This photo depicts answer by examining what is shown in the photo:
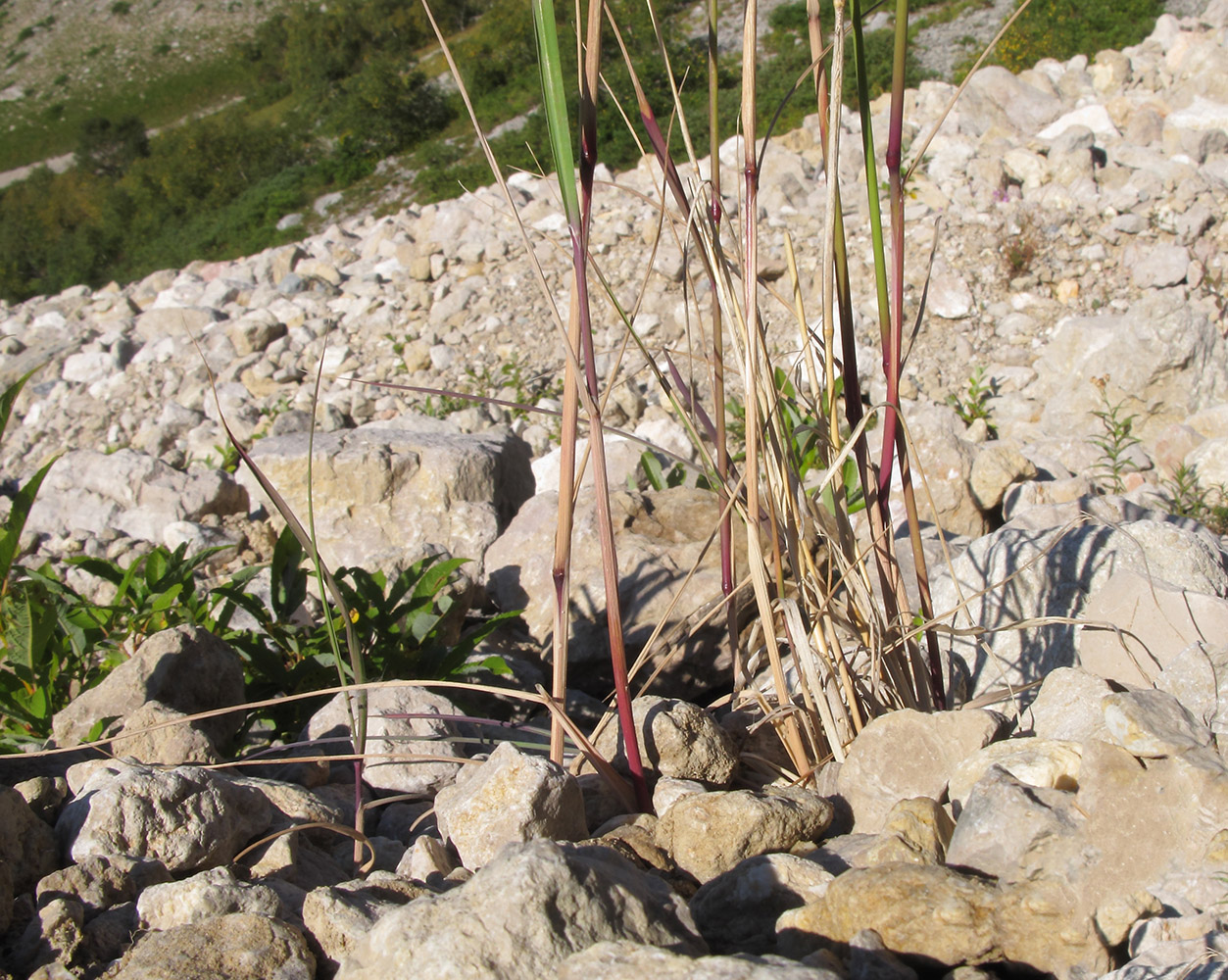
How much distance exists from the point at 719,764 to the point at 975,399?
398 cm

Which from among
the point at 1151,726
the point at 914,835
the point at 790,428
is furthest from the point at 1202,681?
the point at 790,428

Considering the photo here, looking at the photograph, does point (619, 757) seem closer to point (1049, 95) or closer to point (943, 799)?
point (943, 799)

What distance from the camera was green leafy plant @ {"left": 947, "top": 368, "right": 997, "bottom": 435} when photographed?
15.7 ft

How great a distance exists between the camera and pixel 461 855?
4.06 feet

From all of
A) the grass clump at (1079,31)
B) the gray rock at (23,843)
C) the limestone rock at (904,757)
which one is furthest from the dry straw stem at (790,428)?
the grass clump at (1079,31)

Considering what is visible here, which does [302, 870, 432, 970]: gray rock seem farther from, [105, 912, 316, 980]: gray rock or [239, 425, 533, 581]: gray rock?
[239, 425, 533, 581]: gray rock

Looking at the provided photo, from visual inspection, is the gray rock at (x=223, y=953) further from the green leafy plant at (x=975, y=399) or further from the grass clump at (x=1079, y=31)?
the grass clump at (x=1079, y=31)

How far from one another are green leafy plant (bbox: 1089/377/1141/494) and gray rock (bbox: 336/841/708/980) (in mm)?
3199

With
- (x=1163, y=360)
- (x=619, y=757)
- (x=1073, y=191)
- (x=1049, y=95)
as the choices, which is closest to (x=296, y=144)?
(x=1049, y=95)

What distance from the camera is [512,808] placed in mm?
1202

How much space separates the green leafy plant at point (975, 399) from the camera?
477 cm

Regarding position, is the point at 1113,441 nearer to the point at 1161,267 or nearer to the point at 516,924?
the point at 1161,267

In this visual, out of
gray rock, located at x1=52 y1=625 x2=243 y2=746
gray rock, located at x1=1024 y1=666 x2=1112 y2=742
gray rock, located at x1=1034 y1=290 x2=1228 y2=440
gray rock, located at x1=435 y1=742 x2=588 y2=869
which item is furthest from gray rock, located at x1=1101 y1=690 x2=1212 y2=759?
gray rock, located at x1=1034 y1=290 x2=1228 y2=440

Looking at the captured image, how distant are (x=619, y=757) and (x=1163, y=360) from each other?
385 cm
